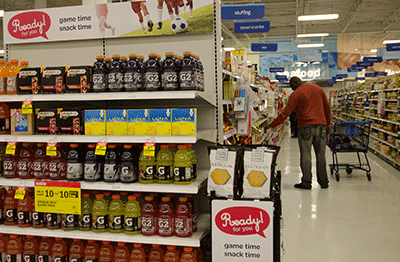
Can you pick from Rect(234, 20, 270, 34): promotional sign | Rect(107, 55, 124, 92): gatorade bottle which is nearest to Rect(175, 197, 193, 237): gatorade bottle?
Rect(107, 55, 124, 92): gatorade bottle

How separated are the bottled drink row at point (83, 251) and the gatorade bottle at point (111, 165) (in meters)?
0.50

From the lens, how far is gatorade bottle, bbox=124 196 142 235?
2705mm

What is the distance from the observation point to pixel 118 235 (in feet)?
8.86

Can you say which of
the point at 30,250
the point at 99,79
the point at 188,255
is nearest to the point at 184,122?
the point at 99,79

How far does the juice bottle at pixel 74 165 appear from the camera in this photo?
2840 millimetres

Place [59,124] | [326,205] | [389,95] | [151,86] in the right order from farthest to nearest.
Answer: [389,95] → [326,205] → [59,124] → [151,86]

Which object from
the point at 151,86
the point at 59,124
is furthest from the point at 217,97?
the point at 59,124

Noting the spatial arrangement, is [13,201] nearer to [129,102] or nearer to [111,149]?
[111,149]

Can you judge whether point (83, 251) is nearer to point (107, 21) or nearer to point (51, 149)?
point (51, 149)

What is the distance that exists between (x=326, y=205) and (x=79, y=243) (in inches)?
149

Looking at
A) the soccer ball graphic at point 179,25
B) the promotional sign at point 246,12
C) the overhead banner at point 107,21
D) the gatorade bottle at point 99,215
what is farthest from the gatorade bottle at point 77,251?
the promotional sign at point 246,12

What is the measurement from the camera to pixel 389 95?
959 centimetres

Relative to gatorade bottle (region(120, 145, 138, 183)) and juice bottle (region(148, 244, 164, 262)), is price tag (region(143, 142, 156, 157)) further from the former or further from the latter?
juice bottle (region(148, 244, 164, 262))

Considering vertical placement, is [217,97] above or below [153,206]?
above
